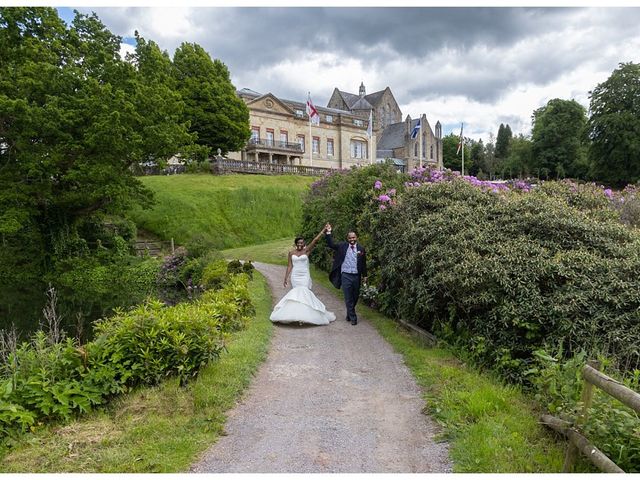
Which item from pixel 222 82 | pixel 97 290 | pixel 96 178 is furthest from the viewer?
pixel 222 82

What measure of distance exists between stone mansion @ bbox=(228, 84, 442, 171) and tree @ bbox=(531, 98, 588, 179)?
631 inches

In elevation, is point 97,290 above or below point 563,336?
below

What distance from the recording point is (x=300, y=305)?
1050cm

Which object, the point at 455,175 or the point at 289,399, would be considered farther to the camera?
the point at 455,175

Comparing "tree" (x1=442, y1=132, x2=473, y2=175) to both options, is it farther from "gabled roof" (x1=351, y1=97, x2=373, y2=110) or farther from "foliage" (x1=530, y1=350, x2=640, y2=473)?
"foliage" (x1=530, y1=350, x2=640, y2=473)

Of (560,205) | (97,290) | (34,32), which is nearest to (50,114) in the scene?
(34,32)

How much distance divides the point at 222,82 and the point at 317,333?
122ft

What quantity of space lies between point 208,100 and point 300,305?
1362 inches

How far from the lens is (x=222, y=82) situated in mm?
41906

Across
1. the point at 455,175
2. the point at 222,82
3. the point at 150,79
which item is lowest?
the point at 455,175

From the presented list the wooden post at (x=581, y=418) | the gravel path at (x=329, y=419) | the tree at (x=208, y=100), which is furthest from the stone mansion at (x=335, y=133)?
the wooden post at (x=581, y=418)

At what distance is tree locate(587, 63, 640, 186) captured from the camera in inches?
1806
